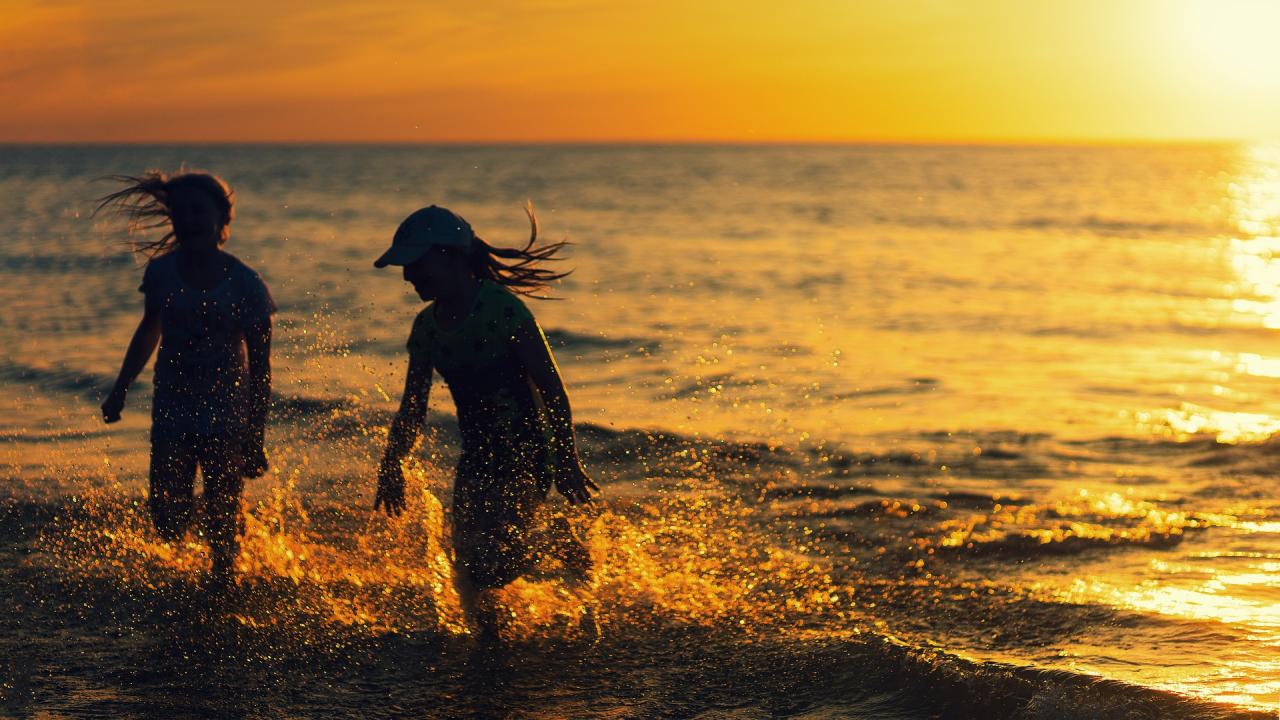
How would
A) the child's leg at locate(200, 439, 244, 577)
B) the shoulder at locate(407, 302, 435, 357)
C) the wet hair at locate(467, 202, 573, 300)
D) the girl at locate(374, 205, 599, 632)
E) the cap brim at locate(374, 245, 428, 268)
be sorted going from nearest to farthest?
the cap brim at locate(374, 245, 428, 268) → the girl at locate(374, 205, 599, 632) → the shoulder at locate(407, 302, 435, 357) → the wet hair at locate(467, 202, 573, 300) → the child's leg at locate(200, 439, 244, 577)

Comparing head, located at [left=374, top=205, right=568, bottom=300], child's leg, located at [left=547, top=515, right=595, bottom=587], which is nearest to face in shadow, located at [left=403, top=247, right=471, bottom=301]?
head, located at [left=374, top=205, right=568, bottom=300]

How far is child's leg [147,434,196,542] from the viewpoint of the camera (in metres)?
5.33

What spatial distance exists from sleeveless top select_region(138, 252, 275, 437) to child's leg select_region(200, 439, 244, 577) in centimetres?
12

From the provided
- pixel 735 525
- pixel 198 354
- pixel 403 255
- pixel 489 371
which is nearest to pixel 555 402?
pixel 489 371

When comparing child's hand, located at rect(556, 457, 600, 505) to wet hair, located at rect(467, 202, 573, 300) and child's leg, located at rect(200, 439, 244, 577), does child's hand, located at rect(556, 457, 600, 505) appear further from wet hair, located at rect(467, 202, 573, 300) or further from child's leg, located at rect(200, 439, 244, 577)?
child's leg, located at rect(200, 439, 244, 577)

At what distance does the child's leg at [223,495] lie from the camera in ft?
17.7

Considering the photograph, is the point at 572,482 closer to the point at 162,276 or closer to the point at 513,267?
the point at 513,267

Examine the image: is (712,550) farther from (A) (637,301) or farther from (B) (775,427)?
(A) (637,301)

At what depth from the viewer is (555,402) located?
15.5ft

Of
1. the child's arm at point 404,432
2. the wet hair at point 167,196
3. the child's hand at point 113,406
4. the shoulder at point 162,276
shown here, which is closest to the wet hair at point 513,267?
the child's arm at point 404,432

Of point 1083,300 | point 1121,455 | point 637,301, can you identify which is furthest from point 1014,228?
point 1121,455

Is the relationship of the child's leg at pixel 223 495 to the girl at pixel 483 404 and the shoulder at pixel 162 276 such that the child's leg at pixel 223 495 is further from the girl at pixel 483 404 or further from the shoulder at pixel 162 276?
the girl at pixel 483 404

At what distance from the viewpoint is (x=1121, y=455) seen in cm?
948

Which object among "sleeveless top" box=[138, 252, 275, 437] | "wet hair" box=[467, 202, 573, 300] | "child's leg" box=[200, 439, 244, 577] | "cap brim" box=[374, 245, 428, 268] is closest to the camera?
"cap brim" box=[374, 245, 428, 268]
